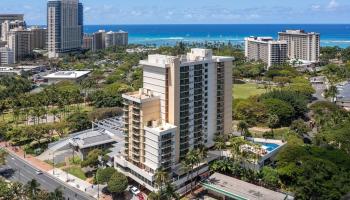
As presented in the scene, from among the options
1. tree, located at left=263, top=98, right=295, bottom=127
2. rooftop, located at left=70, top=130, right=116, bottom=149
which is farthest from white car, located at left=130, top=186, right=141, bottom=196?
tree, located at left=263, top=98, right=295, bottom=127

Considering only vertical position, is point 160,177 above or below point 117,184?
above

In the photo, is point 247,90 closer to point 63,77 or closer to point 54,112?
point 63,77

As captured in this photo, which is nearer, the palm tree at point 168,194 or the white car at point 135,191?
the palm tree at point 168,194

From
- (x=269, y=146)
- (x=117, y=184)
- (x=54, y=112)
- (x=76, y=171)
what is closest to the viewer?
(x=117, y=184)

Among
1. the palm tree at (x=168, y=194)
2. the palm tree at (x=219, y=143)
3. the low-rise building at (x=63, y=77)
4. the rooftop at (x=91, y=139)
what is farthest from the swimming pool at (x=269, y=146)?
the low-rise building at (x=63, y=77)

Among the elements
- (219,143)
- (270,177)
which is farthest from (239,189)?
(219,143)

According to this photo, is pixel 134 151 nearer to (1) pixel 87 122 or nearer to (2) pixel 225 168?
(2) pixel 225 168

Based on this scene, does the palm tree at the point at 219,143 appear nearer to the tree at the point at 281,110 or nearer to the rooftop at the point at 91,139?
the rooftop at the point at 91,139

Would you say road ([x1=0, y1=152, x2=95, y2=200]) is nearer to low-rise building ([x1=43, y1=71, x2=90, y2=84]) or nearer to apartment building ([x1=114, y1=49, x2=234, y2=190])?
apartment building ([x1=114, y1=49, x2=234, y2=190])
